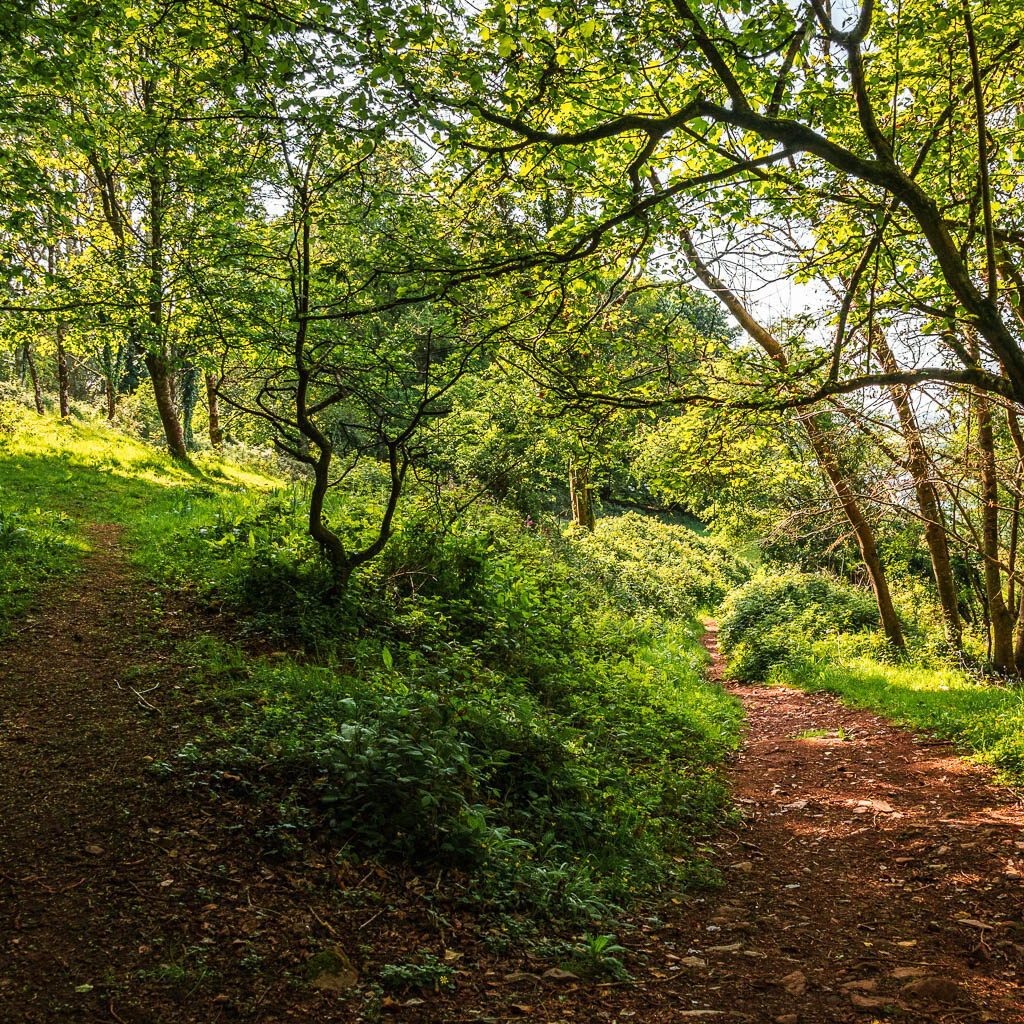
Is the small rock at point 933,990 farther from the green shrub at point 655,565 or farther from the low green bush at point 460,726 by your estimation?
the green shrub at point 655,565

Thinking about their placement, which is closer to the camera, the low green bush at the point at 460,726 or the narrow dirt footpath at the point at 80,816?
the narrow dirt footpath at the point at 80,816

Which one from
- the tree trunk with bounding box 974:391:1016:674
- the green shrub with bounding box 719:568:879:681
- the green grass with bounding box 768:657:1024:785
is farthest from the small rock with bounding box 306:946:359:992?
the green shrub with bounding box 719:568:879:681

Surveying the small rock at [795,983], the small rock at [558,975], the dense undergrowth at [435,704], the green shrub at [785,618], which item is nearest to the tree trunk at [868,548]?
the green shrub at [785,618]

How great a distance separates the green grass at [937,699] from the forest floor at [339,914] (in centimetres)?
139

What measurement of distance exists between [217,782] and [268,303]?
559cm

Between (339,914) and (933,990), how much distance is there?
3.07 m

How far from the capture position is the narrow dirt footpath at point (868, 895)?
133 inches

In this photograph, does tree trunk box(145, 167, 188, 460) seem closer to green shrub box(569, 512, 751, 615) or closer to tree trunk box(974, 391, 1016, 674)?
green shrub box(569, 512, 751, 615)

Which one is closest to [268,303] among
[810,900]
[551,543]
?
[810,900]

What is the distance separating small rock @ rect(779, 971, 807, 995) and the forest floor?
2 cm

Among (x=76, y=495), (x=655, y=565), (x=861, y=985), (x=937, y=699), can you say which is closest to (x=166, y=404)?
(x=76, y=495)

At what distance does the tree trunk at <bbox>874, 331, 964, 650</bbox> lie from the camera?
847 centimetres

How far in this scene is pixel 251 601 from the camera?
710 cm

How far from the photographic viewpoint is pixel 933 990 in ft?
11.0
